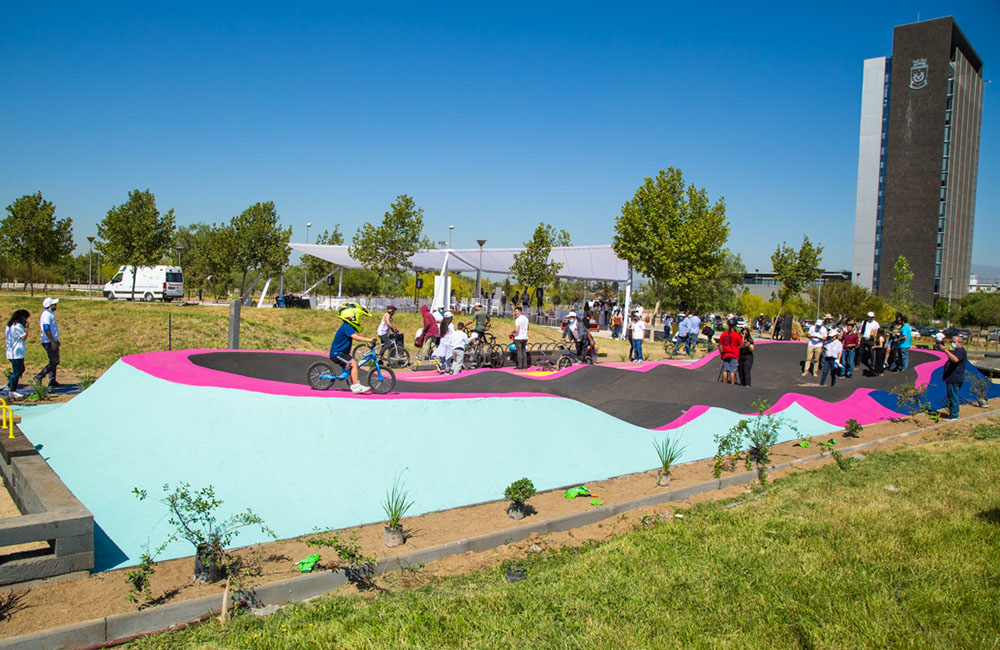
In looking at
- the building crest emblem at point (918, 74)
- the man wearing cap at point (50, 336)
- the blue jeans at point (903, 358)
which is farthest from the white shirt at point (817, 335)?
the building crest emblem at point (918, 74)

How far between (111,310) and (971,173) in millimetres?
112850

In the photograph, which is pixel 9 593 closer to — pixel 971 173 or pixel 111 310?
pixel 111 310

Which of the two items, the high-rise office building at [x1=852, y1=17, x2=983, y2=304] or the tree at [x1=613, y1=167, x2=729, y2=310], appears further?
the high-rise office building at [x1=852, y1=17, x2=983, y2=304]

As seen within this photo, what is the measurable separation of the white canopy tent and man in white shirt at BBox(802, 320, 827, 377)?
11367mm

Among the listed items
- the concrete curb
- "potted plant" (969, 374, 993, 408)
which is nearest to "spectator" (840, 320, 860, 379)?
"potted plant" (969, 374, 993, 408)

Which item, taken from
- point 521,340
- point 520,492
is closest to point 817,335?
point 521,340

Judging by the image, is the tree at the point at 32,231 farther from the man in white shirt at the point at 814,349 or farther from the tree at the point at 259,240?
the man in white shirt at the point at 814,349

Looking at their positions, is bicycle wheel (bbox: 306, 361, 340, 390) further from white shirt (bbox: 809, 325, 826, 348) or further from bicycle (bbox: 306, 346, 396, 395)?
white shirt (bbox: 809, 325, 826, 348)

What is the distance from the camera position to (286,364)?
1159 cm

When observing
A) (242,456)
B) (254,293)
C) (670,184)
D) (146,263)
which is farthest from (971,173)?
(242,456)

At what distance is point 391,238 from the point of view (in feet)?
95.6

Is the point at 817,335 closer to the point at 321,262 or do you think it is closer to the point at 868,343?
the point at 868,343

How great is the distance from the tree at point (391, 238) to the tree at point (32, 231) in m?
16.6

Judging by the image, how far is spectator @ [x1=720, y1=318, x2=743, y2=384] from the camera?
12.8m
